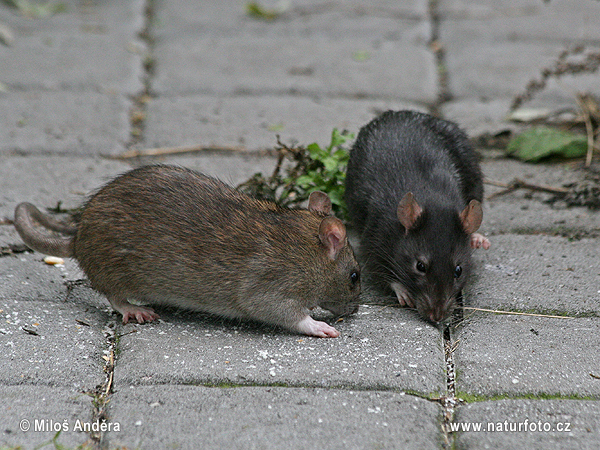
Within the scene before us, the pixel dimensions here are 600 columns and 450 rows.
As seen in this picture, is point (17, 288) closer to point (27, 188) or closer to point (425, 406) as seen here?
point (27, 188)

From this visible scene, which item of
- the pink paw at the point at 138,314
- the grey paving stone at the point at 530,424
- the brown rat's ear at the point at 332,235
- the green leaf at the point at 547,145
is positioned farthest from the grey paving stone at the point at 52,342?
the green leaf at the point at 547,145

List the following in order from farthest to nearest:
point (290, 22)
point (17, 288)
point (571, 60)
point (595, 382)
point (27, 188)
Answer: point (290, 22)
point (571, 60)
point (27, 188)
point (17, 288)
point (595, 382)

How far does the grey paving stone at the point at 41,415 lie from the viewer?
2.99m

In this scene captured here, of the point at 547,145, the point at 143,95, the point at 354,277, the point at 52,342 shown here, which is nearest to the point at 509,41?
the point at 547,145

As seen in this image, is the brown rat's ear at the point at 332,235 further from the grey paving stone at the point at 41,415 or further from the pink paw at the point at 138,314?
the grey paving stone at the point at 41,415

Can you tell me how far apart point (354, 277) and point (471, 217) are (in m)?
0.75

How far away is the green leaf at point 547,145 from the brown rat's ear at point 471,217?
1928 millimetres

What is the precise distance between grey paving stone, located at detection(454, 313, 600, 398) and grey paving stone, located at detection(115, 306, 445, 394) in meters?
0.15

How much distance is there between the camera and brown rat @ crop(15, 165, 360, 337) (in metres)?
4.07

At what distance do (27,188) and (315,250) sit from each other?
2.38 meters

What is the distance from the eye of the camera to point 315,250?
4.25 m

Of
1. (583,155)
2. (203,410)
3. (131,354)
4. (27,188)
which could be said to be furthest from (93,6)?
(203,410)

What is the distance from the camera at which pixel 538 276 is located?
178 inches

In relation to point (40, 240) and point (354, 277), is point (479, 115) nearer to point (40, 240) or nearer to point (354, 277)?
point (354, 277)
